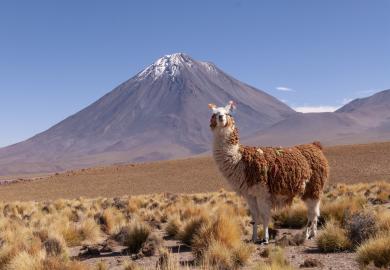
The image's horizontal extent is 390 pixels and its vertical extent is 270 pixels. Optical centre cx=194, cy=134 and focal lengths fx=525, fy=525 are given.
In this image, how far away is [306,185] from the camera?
1009cm

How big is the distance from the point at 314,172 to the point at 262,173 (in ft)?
4.55

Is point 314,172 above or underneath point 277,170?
underneath

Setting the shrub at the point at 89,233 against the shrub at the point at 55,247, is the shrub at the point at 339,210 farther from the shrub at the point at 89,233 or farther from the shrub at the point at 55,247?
the shrub at the point at 55,247

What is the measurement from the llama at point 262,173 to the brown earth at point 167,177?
24266 mm

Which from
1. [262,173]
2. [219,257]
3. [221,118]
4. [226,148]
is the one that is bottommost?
[219,257]

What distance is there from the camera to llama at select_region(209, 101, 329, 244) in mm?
9427

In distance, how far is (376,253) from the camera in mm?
6832

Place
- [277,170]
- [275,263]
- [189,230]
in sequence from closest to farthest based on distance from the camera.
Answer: [275,263] < [277,170] < [189,230]

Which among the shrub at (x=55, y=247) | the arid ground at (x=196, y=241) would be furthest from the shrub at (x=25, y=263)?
the shrub at (x=55, y=247)

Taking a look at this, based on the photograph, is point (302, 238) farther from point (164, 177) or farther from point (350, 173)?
point (164, 177)

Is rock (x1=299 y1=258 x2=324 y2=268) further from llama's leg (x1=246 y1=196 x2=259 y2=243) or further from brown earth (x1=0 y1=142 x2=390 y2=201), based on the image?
brown earth (x1=0 y1=142 x2=390 y2=201)

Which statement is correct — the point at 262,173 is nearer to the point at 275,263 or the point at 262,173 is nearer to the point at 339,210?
the point at 275,263

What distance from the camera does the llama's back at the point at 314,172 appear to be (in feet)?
33.1

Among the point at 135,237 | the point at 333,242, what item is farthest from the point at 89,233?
the point at 333,242
